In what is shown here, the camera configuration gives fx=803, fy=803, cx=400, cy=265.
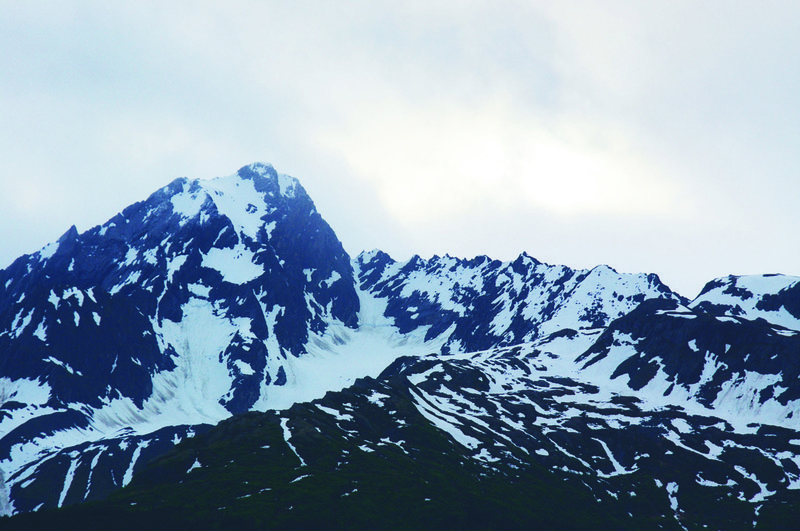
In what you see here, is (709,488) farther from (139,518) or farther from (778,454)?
(139,518)

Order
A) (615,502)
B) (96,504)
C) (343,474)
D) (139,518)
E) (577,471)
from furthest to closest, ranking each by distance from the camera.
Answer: (577,471), (615,502), (343,474), (96,504), (139,518)

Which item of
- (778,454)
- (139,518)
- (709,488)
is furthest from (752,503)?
(139,518)

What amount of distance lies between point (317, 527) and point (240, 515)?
43.0 ft

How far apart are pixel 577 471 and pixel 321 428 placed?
61686 mm

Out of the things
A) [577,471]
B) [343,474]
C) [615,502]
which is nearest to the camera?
[343,474]

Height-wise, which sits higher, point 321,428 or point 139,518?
point 321,428

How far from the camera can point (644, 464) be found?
195875mm

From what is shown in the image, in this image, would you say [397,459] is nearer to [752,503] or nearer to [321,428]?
[321,428]

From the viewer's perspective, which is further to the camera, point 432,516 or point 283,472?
point 283,472

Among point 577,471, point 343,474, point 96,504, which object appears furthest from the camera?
point 577,471

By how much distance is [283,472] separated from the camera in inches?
6437

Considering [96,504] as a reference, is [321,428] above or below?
above

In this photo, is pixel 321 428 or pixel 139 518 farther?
pixel 321 428

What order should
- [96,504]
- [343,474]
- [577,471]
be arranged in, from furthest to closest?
[577,471]
[343,474]
[96,504]
